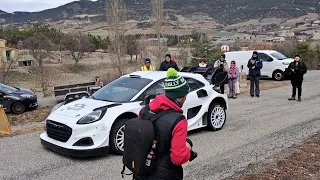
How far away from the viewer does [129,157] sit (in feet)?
10.2

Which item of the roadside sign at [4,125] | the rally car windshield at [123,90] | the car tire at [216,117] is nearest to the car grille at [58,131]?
the rally car windshield at [123,90]

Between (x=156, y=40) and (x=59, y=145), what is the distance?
99.2ft

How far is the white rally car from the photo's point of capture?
265 inches

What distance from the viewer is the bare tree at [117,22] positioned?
34312mm

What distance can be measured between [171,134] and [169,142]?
0.07 meters

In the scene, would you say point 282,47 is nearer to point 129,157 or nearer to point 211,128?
point 211,128

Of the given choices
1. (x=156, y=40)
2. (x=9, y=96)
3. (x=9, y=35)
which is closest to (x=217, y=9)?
(x=9, y=35)

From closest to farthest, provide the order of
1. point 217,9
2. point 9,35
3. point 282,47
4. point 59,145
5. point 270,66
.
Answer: point 59,145 → point 270,66 → point 282,47 → point 9,35 → point 217,9

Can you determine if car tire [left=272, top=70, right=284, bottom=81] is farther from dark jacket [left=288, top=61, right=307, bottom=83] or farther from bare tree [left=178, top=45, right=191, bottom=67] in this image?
bare tree [left=178, top=45, right=191, bottom=67]

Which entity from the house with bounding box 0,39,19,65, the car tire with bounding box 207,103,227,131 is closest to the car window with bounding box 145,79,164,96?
the car tire with bounding box 207,103,227,131

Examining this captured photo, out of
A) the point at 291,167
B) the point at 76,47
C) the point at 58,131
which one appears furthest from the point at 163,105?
the point at 76,47

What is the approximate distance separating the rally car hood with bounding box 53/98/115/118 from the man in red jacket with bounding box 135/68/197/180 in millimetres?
4016

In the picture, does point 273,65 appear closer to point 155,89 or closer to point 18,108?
point 18,108

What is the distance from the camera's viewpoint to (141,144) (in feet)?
9.75
